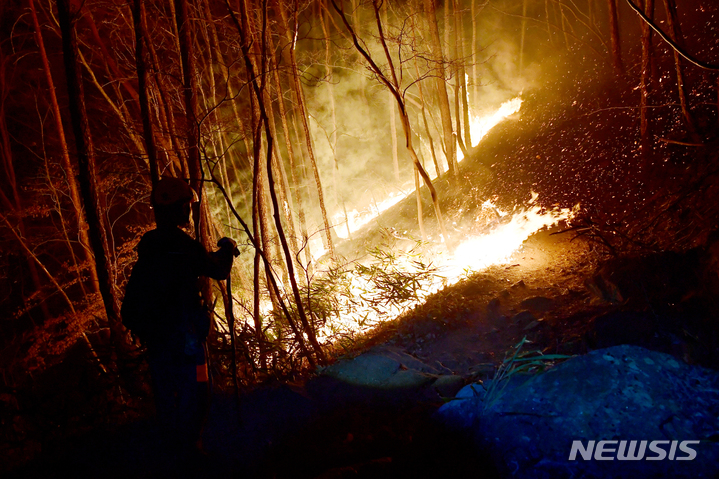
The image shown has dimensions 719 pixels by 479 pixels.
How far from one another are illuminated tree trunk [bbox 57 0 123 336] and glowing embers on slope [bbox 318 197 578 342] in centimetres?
291

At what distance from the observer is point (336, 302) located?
6539 mm

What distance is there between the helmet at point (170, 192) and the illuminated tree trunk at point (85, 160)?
7.77ft

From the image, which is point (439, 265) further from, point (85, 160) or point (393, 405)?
point (85, 160)

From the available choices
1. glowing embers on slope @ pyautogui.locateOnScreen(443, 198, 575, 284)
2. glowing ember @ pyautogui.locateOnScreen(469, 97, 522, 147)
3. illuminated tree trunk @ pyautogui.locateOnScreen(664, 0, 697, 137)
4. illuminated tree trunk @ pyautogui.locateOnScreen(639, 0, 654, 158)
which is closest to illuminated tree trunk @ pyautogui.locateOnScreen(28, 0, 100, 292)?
glowing embers on slope @ pyautogui.locateOnScreen(443, 198, 575, 284)

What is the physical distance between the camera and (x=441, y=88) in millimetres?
10008

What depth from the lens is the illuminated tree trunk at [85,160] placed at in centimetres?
420

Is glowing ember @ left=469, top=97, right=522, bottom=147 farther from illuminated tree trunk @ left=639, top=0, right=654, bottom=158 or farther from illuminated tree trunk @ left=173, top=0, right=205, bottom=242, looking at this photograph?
illuminated tree trunk @ left=173, top=0, right=205, bottom=242

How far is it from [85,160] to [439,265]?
6779 mm

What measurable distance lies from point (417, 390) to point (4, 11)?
54.5 ft

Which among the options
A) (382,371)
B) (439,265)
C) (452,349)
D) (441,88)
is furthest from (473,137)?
(382,371)

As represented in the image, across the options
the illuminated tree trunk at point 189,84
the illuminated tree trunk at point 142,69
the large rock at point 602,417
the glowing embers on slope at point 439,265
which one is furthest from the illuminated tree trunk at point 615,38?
the illuminated tree trunk at point 142,69

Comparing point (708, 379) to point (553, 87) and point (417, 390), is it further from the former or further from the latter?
point (553, 87)

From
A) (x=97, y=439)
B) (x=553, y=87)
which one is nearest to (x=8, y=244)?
(x=97, y=439)

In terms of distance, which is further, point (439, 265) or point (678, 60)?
point (439, 265)
